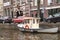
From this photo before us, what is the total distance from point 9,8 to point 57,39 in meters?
56.3

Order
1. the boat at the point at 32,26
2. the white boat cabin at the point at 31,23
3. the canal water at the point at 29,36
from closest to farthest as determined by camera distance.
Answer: the canal water at the point at 29,36 → the boat at the point at 32,26 → the white boat cabin at the point at 31,23

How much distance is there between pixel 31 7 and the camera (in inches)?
2852

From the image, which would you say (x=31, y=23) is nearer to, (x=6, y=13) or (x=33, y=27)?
(x=33, y=27)

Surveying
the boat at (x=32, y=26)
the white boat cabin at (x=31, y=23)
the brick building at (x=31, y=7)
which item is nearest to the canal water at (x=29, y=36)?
the boat at (x=32, y=26)

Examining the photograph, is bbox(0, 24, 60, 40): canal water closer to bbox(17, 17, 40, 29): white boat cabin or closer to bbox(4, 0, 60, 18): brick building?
bbox(17, 17, 40, 29): white boat cabin

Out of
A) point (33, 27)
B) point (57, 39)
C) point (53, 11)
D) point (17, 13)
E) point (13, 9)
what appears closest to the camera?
point (57, 39)

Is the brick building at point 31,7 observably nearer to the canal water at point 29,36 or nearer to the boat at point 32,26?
the boat at point 32,26

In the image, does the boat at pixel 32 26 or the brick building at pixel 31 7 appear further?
the brick building at pixel 31 7

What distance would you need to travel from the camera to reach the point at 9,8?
83.9m

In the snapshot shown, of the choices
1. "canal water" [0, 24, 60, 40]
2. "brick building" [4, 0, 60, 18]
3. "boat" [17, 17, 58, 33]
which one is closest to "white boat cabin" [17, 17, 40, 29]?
"boat" [17, 17, 58, 33]

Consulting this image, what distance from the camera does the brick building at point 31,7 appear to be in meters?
64.3

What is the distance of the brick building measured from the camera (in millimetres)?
64312

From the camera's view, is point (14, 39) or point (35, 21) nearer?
point (14, 39)

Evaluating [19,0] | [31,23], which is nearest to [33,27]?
[31,23]
